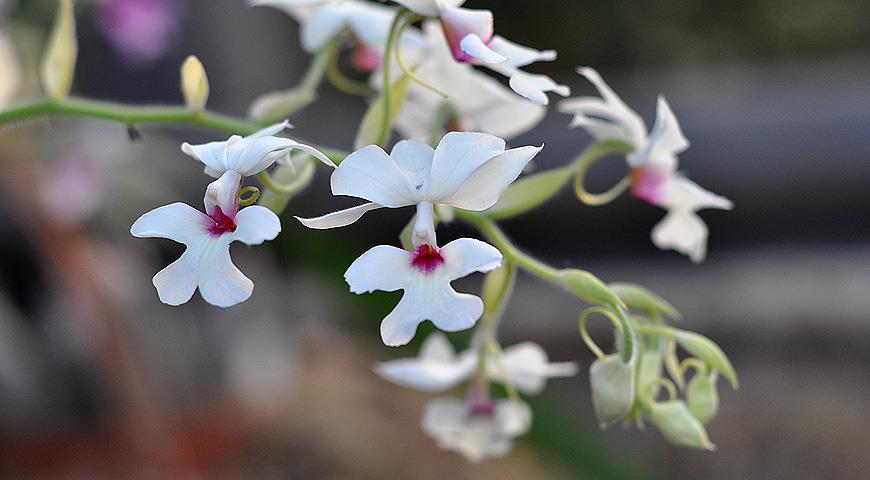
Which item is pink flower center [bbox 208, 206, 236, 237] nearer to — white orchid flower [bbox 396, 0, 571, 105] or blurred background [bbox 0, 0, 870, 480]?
white orchid flower [bbox 396, 0, 571, 105]

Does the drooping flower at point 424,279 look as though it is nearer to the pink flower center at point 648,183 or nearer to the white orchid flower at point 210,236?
the white orchid flower at point 210,236

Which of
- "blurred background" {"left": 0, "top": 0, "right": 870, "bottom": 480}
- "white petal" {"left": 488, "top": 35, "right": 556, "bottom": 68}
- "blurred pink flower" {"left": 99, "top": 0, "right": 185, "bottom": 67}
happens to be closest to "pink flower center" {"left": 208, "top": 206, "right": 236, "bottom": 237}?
"white petal" {"left": 488, "top": 35, "right": 556, "bottom": 68}

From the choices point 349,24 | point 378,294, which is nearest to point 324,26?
point 349,24

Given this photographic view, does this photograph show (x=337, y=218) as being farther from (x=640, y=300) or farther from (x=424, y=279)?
(x=640, y=300)

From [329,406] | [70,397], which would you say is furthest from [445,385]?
[70,397]

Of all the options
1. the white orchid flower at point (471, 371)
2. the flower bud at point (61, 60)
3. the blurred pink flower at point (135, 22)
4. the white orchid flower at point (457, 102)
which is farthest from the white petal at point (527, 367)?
the blurred pink flower at point (135, 22)

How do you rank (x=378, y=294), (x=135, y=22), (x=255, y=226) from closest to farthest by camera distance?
(x=255, y=226)
(x=378, y=294)
(x=135, y=22)
